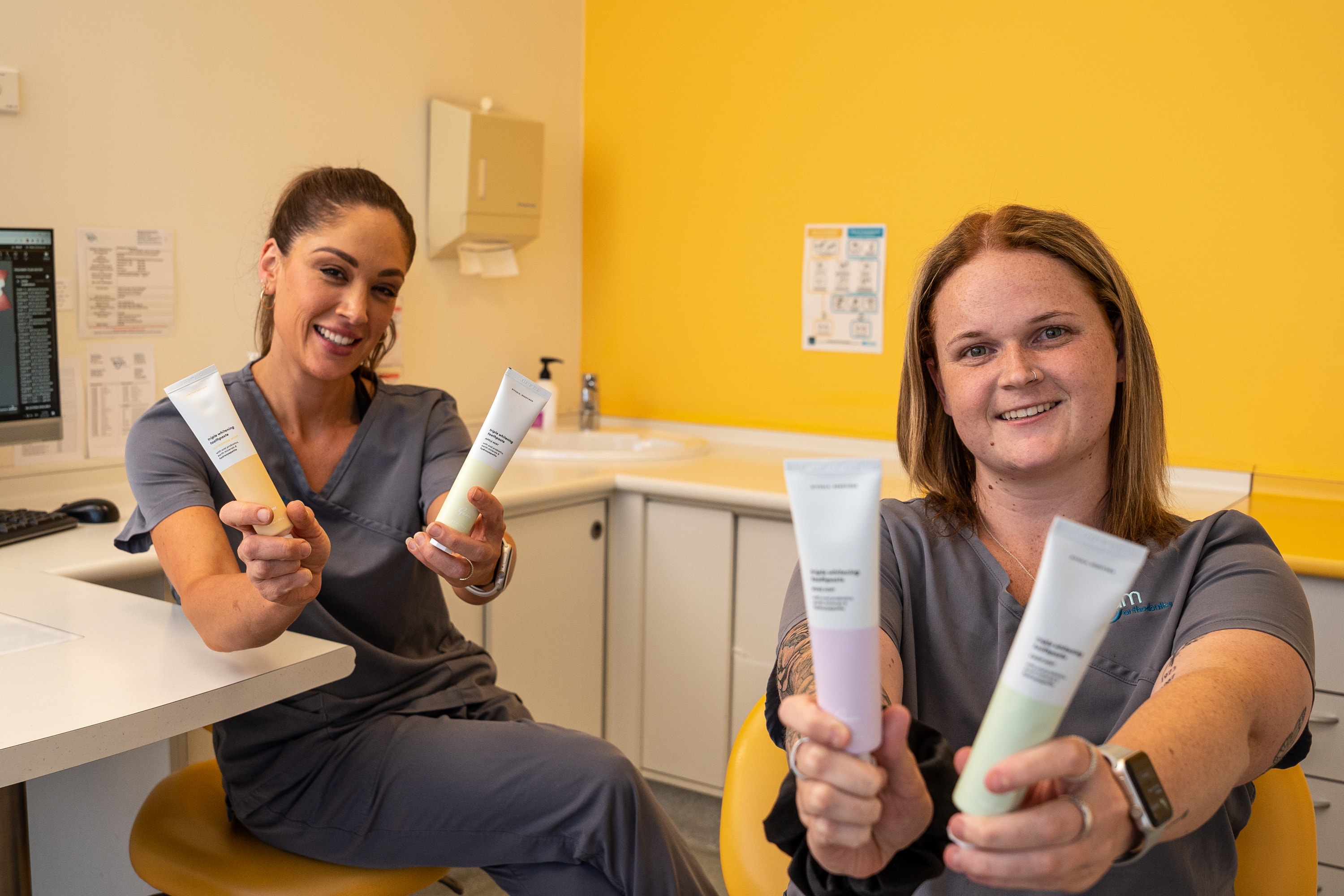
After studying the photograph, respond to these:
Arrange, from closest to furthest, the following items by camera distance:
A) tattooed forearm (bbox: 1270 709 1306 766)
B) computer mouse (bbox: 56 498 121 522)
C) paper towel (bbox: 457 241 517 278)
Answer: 1. tattooed forearm (bbox: 1270 709 1306 766)
2. computer mouse (bbox: 56 498 121 522)
3. paper towel (bbox: 457 241 517 278)

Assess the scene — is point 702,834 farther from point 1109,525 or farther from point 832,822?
point 832,822

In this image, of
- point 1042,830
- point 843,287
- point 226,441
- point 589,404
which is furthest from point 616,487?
point 1042,830

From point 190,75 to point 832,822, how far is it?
217 cm

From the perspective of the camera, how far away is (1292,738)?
95 cm

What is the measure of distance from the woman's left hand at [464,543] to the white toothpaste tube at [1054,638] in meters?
0.69

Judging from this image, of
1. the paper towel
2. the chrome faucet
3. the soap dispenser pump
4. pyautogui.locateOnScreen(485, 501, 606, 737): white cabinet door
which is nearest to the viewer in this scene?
pyautogui.locateOnScreen(485, 501, 606, 737): white cabinet door

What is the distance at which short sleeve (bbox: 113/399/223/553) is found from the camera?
1354 mm

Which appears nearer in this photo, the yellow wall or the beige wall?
the beige wall

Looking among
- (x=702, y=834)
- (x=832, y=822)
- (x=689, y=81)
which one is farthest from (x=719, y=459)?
(x=832, y=822)

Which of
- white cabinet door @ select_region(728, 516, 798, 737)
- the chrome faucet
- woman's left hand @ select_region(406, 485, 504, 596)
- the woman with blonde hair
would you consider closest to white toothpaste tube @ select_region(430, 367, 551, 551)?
woman's left hand @ select_region(406, 485, 504, 596)

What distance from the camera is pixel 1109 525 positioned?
44.7 inches

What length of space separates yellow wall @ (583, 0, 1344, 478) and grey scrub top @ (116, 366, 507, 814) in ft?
4.97

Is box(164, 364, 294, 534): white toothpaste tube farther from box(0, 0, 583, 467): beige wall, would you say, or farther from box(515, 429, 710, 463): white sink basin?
box(515, 429, 710, 463): white sink basin

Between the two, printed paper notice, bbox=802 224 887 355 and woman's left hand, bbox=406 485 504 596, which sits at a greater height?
printed paper notice, bbox=802 224 887 355
